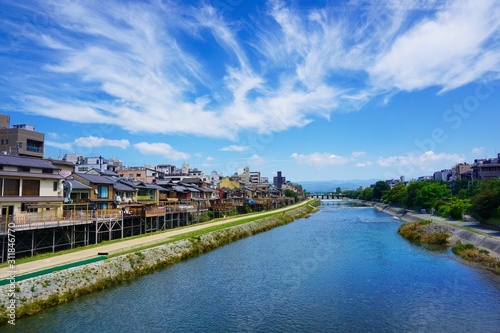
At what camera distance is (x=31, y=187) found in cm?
3116

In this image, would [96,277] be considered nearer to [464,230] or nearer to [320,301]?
[320,301]

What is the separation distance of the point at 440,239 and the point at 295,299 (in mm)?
31293

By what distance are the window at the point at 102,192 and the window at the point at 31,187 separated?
10.0 metres

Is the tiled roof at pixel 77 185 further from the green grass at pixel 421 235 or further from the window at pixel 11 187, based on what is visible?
the green grass at pixel 421 235

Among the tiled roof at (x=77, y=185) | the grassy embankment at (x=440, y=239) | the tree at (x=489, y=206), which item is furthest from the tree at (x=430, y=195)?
the tiled roof at (x=77, y=185)

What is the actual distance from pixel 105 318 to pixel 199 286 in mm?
7745

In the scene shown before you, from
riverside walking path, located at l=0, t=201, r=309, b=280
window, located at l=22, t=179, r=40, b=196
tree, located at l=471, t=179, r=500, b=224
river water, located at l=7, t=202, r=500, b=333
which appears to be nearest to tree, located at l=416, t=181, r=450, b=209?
tree, located at l=471, t=179, r=500, b=224

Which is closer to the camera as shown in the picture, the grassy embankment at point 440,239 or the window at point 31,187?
the window at point 31,187

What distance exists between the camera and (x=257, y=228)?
5909cm

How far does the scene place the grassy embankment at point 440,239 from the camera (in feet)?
105

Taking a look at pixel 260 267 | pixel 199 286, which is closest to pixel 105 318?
pixel 199 286

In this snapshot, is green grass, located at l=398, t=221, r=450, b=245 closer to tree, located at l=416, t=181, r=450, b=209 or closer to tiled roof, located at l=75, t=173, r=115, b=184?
tree, located at l=416, t=181, r=450, b=209

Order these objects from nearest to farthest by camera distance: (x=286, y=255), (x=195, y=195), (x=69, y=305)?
(x=69, y=305) → (x=286, y=255) → (x=195, y=195)

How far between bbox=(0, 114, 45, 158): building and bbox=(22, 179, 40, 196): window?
1367 inches
